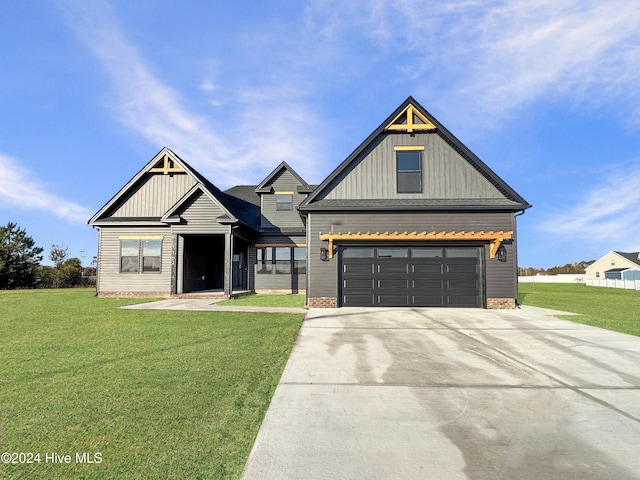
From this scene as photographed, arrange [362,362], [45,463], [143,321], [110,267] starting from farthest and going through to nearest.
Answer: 1. [110,267]
2. [143,321]
3. [362,362]
4. [45,463]

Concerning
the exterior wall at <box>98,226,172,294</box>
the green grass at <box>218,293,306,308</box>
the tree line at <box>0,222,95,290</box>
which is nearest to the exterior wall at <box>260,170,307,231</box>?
the green grass at <box>218,293,306,308</box>

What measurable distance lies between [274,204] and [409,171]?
9.35m

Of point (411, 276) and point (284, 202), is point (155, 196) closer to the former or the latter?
point (284, 202)

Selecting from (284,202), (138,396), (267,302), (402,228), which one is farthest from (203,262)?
(138,396)

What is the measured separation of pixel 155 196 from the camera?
58.4ft

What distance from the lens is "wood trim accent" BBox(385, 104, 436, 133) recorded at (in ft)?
42.5

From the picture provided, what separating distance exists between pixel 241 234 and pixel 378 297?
26.5 ft

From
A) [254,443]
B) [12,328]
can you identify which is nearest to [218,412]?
[254,443]

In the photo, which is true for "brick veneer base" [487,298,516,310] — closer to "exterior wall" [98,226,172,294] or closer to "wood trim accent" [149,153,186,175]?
"exterior wall" [98,226,172,294]

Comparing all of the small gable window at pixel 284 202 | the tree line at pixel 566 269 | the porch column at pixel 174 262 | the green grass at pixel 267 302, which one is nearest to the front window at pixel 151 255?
the porch column at pixel 174 262

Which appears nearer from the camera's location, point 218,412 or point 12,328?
point 218,412

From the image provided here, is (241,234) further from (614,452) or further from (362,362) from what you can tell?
(614,452)

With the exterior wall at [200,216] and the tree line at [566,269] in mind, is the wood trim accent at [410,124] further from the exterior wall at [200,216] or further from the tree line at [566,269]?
the tree line at [566,269]

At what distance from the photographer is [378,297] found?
1248 cm
